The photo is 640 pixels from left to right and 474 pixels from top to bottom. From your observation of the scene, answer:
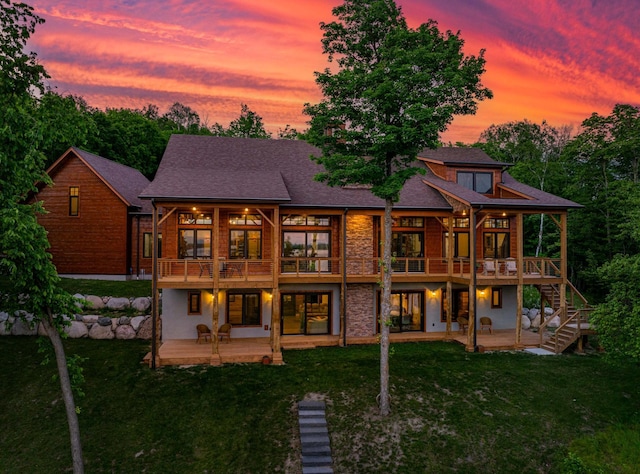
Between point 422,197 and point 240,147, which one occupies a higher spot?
point 240,147

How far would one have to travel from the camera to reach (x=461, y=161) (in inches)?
798

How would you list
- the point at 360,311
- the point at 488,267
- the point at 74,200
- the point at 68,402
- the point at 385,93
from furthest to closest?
the point at 74,200
the point at 360,311
the point at 488,267
the point at 385,93
the point at 68,402

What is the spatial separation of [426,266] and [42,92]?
16019 mm

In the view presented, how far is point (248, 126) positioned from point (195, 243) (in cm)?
3355

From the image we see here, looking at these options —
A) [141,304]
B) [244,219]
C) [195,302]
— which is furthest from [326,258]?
[141,304]

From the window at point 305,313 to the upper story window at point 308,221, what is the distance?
131 inches

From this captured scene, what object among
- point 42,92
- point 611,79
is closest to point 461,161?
point 611,79

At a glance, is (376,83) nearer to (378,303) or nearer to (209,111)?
(378,303)

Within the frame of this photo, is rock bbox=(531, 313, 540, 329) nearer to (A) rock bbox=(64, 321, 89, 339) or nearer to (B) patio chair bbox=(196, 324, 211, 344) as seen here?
(B) patio chair bbox=(196, 324, 211, 344)

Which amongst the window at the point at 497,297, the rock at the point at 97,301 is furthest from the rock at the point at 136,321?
the window at the point at 497,297

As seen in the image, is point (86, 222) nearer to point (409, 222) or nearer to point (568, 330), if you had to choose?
point (409, 222)

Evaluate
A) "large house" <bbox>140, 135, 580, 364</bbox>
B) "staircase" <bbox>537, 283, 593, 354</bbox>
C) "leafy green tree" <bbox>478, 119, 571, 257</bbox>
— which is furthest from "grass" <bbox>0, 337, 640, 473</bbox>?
"leafy green tree" <bbox>478, 119, 571, 257</bbox>

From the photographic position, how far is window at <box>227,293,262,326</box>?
1683cm

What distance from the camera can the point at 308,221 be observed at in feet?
57.5
